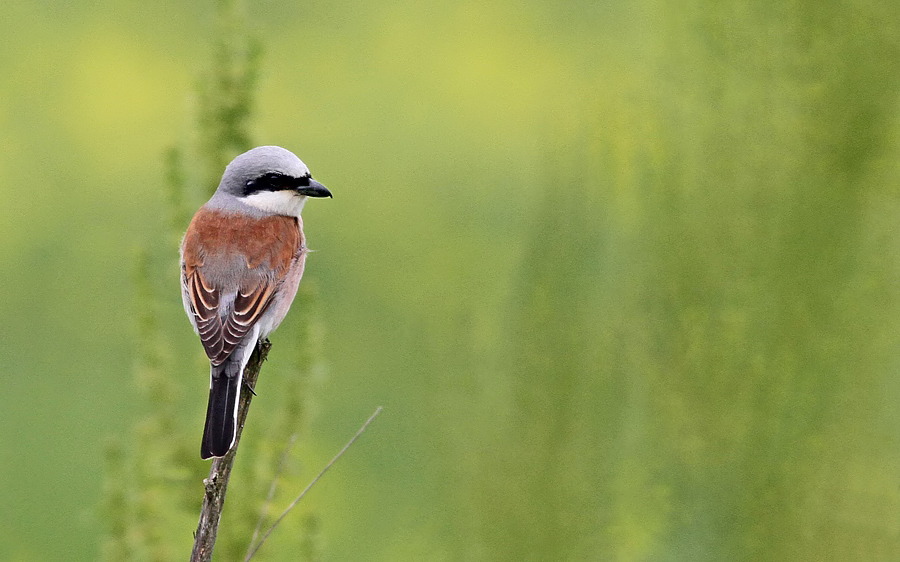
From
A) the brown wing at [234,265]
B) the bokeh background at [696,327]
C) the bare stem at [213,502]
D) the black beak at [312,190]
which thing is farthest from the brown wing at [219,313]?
the bare stem at [213,502]

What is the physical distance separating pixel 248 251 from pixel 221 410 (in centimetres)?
120

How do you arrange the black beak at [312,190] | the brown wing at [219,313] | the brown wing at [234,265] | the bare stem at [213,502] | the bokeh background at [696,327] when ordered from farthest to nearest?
the black beak at [312,190] → the brown wing at [234,265] → the brown wing at [219,313] → the bokeh background at [696,327] → the bare stem at [213,502]

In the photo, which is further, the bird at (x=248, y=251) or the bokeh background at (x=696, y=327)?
the bird at (x=248, y=251)

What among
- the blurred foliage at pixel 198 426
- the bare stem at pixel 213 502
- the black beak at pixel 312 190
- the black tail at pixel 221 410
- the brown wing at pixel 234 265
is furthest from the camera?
the black beak at pixel 312 190

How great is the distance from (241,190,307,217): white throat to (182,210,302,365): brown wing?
0.14 ft

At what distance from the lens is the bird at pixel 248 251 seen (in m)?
3.53

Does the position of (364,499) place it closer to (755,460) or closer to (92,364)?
(92,364)

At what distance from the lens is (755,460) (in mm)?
3191

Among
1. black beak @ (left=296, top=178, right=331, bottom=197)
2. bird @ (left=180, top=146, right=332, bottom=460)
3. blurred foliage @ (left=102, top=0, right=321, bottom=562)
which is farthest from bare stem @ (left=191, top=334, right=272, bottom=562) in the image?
black beak @ (left=296, top=178, right=331, bottom=197)

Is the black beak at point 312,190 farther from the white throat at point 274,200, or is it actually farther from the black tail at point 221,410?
the black tail at point 221,410

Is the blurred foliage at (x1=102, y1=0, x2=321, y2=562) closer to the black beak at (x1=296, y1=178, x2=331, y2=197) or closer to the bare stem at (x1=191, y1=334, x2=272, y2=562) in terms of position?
the bare stem at (x1=191, y1=334, x2=272, y2=562)

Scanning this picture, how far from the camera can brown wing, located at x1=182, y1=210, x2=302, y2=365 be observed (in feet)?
11.5

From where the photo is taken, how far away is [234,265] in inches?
149

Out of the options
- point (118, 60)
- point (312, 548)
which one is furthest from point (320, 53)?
point (312, 548)
